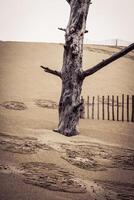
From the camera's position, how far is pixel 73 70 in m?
8.37

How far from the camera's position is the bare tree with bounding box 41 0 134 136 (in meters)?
8.22

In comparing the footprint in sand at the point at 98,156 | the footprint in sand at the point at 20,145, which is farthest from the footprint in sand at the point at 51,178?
the footprint in sand at the point at 20,145

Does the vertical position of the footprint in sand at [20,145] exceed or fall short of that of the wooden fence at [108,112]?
it exceeds it

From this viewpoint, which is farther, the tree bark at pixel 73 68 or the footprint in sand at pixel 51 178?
the tree bark at pixel 73 68

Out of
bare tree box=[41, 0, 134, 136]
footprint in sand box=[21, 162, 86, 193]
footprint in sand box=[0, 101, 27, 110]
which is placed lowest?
footprint in sand box=[0, 101, 27, 110]

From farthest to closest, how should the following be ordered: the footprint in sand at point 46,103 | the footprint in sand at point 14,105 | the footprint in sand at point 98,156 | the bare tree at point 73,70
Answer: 1. the footprint in sand at point 46,103
2. the footprint in sand at point 14,105
3. the bare tree at point 73,70
4. the footprint in sand at point 98,156

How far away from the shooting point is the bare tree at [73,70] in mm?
8219

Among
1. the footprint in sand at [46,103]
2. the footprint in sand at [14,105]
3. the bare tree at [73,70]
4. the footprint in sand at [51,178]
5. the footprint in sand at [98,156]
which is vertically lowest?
the footprint in sand at [46,103]

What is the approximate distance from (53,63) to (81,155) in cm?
2028

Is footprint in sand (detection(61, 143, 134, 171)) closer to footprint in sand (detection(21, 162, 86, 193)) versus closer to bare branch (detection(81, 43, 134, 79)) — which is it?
footprint in sand (detection(21, 162, 86, 193))

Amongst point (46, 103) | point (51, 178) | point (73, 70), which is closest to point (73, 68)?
point (73, 70)

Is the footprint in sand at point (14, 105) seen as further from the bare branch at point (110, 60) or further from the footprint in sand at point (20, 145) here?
the bare branch at point (110, 60)

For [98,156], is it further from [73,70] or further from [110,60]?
[73,70]

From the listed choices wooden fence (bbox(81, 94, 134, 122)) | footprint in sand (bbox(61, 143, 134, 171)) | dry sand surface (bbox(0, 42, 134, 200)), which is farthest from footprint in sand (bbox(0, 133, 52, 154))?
wooden fence (bbox(81, 94, 134, 122))
